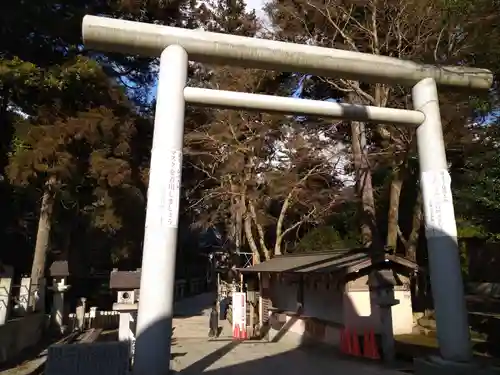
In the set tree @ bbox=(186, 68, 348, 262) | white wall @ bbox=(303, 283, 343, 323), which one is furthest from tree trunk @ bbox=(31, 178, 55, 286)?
white wall @ bbox=(303, 283, 343, 323)

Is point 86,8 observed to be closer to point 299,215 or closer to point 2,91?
point 2,91

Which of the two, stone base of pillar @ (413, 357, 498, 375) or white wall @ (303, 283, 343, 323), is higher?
white wall @ (303, 283, 343, 323)

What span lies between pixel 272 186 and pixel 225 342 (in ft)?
20.4

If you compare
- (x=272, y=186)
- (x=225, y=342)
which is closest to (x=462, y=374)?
(x=225, y=342)

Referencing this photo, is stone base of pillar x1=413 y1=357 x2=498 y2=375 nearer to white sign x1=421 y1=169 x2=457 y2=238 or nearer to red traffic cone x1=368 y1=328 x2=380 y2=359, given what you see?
white sign x1=421 y1=169 x2=457 y2=238

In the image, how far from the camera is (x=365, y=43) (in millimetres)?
13234

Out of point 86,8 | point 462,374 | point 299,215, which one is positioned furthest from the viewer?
point 299,215

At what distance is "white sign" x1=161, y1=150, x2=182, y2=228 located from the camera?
4.26m

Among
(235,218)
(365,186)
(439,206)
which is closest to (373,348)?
(365,186)

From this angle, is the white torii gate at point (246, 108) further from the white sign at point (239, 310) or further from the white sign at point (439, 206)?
the white sign at point (239, 310)

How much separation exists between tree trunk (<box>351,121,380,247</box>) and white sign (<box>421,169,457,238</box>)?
352 inches

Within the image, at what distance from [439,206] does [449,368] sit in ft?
6.00

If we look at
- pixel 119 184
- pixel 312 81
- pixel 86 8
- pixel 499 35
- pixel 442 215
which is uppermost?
pixel 86 8

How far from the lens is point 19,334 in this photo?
425 inches
